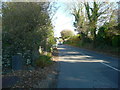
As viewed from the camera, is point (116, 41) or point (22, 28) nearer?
point (22, 28)

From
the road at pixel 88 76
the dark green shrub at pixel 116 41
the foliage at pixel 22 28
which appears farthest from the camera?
the dark green shrub at pixel 116 41

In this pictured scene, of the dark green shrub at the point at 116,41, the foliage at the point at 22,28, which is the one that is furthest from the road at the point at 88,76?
the dark green shrub at the point at 116,41

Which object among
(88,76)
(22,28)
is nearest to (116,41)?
(88,76)

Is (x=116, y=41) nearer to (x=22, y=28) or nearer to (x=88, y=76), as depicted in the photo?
(x=88, y=76)

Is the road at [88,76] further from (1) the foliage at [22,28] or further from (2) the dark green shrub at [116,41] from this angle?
(2) the dark green shrub at [116,41]

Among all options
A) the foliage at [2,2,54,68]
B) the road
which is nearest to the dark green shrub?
the road

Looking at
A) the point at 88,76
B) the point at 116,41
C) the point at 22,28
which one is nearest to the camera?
the point at 88,76

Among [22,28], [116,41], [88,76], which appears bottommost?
[88,76]

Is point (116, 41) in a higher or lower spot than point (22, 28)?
lower

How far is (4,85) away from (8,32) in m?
4.29

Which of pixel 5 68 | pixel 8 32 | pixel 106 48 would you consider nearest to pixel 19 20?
pixel 8 32

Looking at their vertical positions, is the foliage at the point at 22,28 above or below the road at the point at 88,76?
above

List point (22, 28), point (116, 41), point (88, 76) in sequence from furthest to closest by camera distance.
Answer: point (116, 41) < point (22, 28) < point (88, 76)

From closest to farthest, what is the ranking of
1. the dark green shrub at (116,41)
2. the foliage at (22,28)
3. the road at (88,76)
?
the road at (88,76) → the foliage at (22,28) → the dark green shrub at (116,41)
